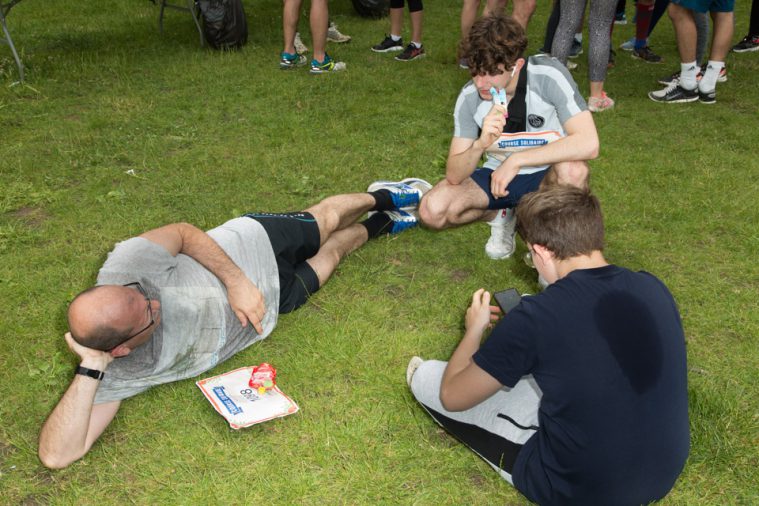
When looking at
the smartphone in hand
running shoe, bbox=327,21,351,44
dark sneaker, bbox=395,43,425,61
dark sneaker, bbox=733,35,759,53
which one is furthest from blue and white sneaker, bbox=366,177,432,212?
dark sneaker, bbox=733,35,759,53

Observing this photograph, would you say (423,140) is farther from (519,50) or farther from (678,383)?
(678,383)

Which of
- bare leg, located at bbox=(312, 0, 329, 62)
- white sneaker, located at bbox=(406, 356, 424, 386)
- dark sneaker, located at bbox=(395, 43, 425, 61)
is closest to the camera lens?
white sneaker, located at bbox=(406, 356, 424, 386)

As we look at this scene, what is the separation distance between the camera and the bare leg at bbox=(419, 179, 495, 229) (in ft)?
12.9

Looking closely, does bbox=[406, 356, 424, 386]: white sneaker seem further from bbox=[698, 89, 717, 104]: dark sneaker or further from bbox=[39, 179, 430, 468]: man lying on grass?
bbox=[698, 89, 717, 104]: dark sneaker

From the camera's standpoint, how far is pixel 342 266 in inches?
155

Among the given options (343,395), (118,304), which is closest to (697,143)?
(343,395)

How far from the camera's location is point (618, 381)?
6.35ft

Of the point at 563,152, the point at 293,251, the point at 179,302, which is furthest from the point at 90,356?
the point at 563,152

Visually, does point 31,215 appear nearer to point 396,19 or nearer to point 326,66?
point 326,66

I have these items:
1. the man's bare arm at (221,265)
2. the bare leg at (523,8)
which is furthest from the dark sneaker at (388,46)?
the man's bare arm at (221,265)

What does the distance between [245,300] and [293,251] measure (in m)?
0.45

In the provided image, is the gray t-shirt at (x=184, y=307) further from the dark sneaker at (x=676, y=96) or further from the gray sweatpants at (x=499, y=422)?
the dark sneaker at (x=676, y=96)

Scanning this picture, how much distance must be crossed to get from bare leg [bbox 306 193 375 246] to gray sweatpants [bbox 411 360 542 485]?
1285 mm

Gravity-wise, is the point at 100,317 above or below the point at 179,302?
above
